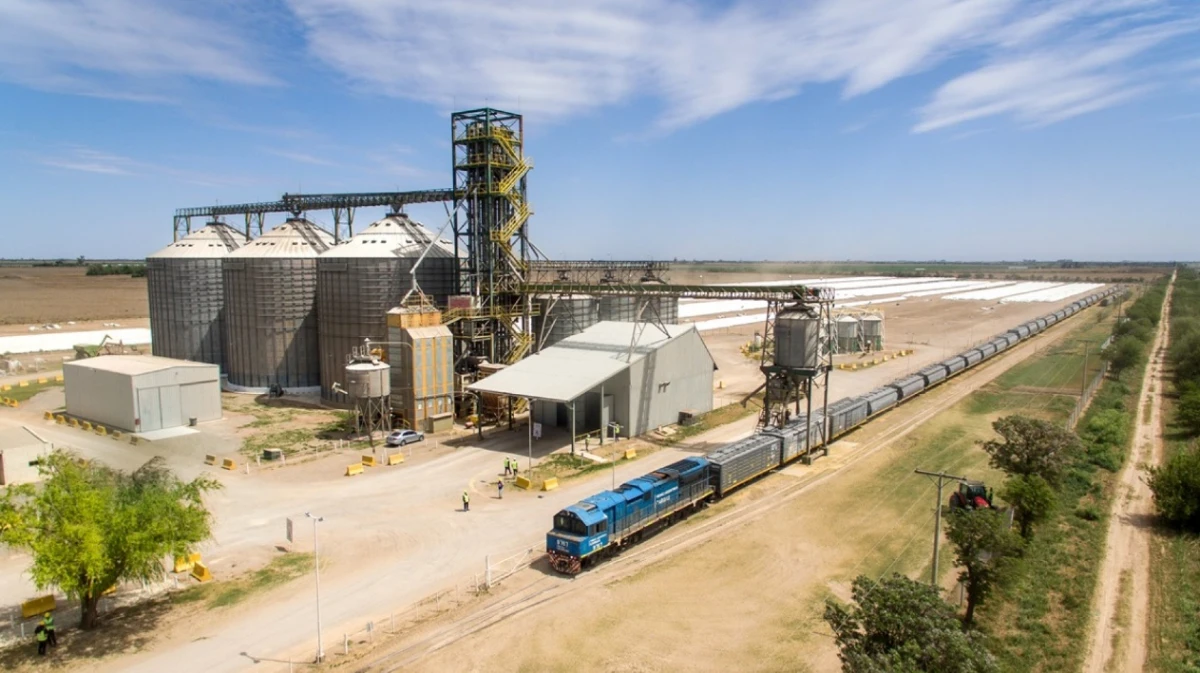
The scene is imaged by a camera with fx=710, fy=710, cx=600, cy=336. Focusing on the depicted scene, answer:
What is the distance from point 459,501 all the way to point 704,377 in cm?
2529

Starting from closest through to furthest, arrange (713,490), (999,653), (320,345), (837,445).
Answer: (999,653) → (713,490) → (837,445) → (320,345)

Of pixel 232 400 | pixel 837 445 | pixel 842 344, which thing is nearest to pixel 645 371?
pixel 837 445

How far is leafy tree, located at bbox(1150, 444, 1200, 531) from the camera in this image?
32.4 meters

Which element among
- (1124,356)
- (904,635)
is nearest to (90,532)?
(904,635)

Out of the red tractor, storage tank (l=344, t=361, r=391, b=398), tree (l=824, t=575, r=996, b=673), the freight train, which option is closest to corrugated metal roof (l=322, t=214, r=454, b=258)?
storage tank (l=344, t=361, r=391, b=398)

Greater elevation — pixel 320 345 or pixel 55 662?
pixel 320 345

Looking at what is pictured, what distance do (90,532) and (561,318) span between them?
1586 inches

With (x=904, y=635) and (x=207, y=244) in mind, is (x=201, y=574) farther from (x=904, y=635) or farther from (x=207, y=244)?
(x=207, y=244)

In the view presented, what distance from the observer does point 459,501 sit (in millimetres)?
36781

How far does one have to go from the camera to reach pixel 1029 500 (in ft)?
98.8

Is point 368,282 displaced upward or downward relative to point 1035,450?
upward

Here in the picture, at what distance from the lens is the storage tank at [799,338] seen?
141 feet

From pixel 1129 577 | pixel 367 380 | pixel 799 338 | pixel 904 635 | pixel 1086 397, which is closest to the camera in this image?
pixel 904 635

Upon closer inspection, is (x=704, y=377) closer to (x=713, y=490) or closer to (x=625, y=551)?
(x=713, y=490)
